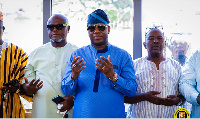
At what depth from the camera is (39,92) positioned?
279 centimetres

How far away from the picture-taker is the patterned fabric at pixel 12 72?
8.95ft

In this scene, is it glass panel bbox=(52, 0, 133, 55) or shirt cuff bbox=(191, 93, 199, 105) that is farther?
glass panel bbox=(52, 0, 133, 55)

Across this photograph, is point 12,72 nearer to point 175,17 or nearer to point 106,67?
point 106,67

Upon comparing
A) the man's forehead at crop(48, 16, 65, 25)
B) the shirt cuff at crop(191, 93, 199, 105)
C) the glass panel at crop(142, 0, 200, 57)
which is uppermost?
the glass panel at crop(142, 0, 200, 57)

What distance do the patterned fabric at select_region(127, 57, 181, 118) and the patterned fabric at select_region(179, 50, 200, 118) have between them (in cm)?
11

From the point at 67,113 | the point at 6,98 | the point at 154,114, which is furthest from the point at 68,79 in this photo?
the point at 154,114

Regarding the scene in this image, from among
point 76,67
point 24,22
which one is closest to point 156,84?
point 76,67

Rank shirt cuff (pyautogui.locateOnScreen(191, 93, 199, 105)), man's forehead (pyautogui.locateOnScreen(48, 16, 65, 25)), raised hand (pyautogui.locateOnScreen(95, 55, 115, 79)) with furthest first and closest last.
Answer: man's forehead (pyautogui.locateOnScreen(48, 16, 65, 25)), shirt cuff (pyautogui.locateOnScreen(191, 93, 199, 105)), raised hand (pyautogui.locateOnScreen(95, 55, 115, 79))

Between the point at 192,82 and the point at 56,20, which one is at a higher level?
the point at 56,20

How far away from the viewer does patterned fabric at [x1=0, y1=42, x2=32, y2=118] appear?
273 cm

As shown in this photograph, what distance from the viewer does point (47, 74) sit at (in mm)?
2793

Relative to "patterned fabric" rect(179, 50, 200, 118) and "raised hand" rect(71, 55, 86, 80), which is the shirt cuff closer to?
"patterned fabric" rect(179, 50, 200, 118)

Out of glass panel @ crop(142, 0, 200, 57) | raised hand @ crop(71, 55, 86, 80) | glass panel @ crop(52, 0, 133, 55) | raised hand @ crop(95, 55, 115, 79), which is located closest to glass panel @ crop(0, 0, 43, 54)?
glass panel @ crop(52, 0, 133, 55)

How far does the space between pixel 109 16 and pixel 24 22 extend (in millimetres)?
1375
